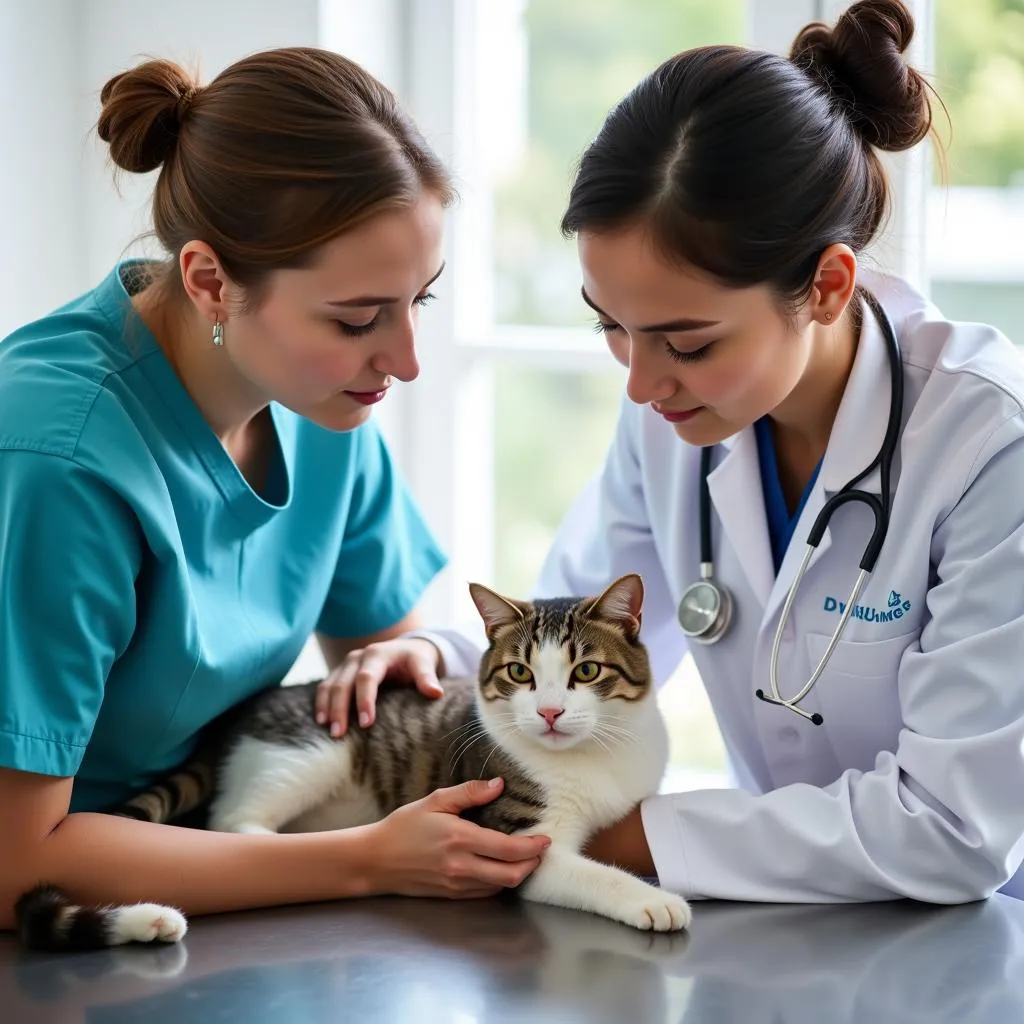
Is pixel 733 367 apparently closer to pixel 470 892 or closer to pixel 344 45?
pixel 470 892

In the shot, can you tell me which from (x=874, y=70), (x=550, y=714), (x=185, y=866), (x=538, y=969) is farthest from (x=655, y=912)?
(x=874, y=70)

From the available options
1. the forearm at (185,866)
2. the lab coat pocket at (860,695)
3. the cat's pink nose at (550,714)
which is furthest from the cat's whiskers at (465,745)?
the lab coat pocket at (860,695)

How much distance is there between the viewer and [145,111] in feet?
4.73

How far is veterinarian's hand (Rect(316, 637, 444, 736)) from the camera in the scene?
5.41 ft

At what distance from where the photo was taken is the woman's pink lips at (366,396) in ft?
4.88

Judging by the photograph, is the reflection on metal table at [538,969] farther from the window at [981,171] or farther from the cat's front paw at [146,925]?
the window at [981,171]

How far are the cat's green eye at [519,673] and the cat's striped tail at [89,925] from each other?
1.58ft

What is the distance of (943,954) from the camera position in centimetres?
122

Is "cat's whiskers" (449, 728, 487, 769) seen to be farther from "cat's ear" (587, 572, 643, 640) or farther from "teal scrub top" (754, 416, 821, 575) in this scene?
"teal scrub top" (754, 416, 821, 575)

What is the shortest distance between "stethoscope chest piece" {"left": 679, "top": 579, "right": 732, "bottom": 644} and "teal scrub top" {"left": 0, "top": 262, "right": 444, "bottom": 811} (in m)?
0.47

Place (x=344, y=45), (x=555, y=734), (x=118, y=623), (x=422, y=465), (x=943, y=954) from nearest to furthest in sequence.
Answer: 1. (x=943, y=954)
2. (x=118, y=623)
3. (x=555, y=734)
4. (x=344, y=45)
5. (x=422, y=465)

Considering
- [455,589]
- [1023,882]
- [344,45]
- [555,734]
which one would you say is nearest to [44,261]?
[344,45]

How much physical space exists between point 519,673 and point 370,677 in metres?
0.24

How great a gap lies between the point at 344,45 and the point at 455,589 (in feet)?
3.76
